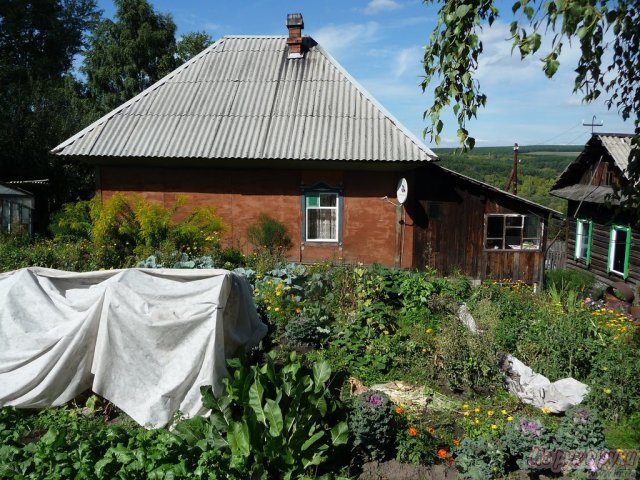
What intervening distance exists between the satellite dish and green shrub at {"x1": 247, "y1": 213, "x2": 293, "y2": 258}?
2961 mm

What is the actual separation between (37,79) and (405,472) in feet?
80.1

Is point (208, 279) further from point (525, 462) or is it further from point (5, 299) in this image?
point (525, 462)

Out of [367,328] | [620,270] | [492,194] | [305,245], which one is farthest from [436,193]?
[620,270]

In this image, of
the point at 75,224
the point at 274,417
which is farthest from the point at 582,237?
the point at 274,417

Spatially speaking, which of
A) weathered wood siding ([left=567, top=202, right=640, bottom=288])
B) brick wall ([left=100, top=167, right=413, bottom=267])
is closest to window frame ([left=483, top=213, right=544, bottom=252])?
brick wall ([left=100, top=167, right=413, bottom=267])

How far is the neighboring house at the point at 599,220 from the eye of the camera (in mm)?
16844

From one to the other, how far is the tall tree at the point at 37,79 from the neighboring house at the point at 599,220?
62.8 feet

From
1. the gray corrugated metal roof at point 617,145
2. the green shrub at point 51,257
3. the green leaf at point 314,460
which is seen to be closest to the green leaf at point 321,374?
the green leaf at point 314,460

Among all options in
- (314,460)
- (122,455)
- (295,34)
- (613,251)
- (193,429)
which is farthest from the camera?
(613,251)

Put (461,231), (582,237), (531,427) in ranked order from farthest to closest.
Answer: (582,237), (461,231), (531,427)

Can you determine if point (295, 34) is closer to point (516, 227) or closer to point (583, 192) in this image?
point (516, 227)

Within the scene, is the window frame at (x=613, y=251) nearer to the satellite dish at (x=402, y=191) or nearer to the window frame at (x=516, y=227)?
the window frame at (x=516, y=227)

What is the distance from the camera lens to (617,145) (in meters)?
17.8

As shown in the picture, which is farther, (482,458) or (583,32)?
(482,458)
